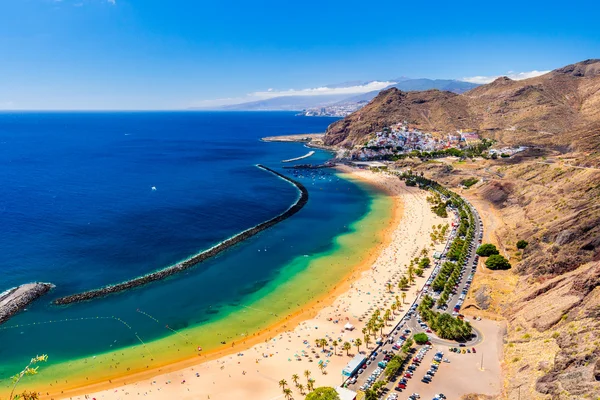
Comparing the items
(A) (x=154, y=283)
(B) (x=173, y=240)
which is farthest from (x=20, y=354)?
(B) (x=173, y=240)

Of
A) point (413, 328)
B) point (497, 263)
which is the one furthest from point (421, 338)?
point (497, 263)

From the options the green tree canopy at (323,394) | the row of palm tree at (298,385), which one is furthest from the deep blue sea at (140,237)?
the green tree canopy at (323,394)

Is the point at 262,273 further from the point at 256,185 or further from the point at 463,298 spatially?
the point at 256,185

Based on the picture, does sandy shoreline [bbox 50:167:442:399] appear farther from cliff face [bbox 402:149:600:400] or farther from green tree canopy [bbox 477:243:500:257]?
cliff face [bbox 402:149:600:400]

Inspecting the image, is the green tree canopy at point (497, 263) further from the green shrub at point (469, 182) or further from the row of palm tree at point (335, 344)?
the green shrub at point (469, 182)

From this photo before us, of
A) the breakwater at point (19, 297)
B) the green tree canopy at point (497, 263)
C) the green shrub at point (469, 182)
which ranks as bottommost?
the breakwater at point (19, 297)

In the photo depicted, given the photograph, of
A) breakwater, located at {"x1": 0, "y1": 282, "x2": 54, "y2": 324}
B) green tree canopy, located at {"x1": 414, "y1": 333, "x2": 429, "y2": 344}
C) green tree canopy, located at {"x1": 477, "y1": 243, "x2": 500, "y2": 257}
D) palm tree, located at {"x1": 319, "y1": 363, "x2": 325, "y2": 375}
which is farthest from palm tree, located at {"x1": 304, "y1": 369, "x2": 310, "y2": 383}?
breakwater, located at {"x1": 0, "y1": 282, "x2": 54, "y2": 324}
